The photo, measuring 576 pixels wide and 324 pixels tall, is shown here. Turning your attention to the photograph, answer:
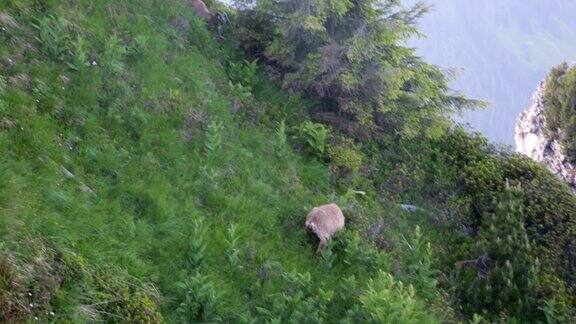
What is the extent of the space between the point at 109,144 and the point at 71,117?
645 mm

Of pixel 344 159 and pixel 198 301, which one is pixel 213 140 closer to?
pixel 344 159

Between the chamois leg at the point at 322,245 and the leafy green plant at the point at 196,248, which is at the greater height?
the leafy green plant at the point at 196,248

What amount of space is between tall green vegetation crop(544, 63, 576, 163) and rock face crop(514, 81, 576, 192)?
17.6 inches

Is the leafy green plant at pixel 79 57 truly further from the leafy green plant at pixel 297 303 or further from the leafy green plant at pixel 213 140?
the leafy green plant at pixel 297 303

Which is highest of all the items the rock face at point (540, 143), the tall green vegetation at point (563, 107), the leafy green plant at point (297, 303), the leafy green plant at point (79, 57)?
the leafy green plant at point (79, 57)

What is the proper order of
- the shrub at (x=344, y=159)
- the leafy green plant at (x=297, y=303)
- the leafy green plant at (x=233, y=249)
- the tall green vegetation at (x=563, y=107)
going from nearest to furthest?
the leafy green plant at (x=297, y=303), the leafy green plant at (x=233, y=249), the shrub at (x=344, y=159), the tall green vegetation at (x=563, y=107)

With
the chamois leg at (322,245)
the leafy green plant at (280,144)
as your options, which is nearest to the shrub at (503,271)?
the chamois leg at (322,245)

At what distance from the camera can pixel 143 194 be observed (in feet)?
24.5

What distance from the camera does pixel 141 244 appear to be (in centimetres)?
660

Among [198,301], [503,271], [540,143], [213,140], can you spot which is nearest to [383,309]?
[198,301]

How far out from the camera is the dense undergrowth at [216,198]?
233 inches

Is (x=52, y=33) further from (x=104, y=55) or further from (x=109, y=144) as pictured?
(x=109, y=144)

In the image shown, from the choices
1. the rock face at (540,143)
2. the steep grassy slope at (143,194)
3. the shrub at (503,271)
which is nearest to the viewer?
the steep grassy slope at (143,194)

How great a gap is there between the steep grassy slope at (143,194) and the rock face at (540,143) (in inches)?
651
